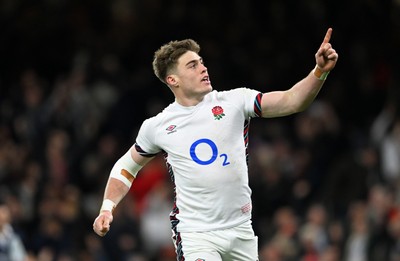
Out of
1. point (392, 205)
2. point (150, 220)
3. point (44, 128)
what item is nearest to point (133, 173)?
point (392, 205)

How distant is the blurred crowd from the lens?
581 inches

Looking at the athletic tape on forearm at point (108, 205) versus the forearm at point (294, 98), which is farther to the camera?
the athletic tape on forearm at point (108, 205)

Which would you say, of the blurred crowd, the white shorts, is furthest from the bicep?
the blurred crowd

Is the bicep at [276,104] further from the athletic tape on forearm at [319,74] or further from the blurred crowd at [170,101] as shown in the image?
the blurred crowd at [170,101]

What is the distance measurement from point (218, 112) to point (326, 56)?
1.01 metres

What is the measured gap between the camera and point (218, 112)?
25.7 ft

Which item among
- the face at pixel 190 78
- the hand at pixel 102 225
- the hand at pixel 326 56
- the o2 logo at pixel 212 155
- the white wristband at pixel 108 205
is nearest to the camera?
the hand at pixel 326 56

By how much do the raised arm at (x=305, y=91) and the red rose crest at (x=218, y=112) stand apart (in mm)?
325

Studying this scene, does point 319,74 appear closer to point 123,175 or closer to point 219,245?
point 219,245

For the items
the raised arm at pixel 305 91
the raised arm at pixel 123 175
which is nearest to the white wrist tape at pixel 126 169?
the raised arm at pixel 123 175

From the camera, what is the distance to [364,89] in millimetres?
16656

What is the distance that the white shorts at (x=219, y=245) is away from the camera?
25.4 feet

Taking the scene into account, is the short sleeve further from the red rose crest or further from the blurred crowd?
the blurred crowd

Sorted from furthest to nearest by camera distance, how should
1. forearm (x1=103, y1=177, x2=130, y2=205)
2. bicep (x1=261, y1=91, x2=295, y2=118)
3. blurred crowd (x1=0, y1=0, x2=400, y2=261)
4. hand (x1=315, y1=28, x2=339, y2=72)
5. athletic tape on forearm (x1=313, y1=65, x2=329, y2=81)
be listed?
blurred crowd (x1=0, y1=0, x2=400, y2=261)
forearm (x1=103, y1=177, x2=130, y2=205)
bicep (x1=261, y1=91, x2=295, y2=118)
athletic tape on forearm (x1=313, y1=65, x2=329, y2=81)
hand (x1=315, y1=28, x2=339, y2=72)
